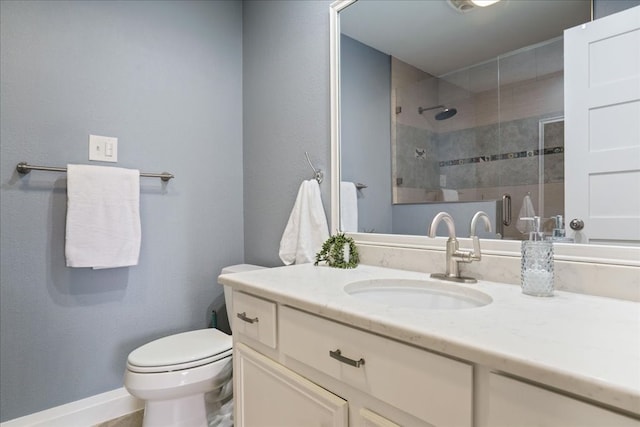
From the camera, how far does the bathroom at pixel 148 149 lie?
145 centimetres

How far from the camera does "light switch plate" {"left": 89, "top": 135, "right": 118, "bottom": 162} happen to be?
5.27 ft

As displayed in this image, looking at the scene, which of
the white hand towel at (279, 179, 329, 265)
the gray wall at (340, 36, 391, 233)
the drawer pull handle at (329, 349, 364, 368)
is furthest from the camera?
the white hand towel at (279, 179, 329, 265)

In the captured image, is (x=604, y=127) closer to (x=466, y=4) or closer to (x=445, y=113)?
(x=445, y=113)

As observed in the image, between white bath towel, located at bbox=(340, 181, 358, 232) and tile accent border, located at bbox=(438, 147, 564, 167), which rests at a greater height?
tile accent border, located at bbox=(438, 147, 564, 167)

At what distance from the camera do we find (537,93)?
3.25 feet

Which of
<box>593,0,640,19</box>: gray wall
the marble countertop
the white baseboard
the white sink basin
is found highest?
<box>593,0,640,19</box>: gray wall

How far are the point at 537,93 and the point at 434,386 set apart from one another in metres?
0.88

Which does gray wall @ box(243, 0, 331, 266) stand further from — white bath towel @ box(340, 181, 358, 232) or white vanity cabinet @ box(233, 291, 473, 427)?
white vanity cabinet @ box(233, 291, 473, 427)

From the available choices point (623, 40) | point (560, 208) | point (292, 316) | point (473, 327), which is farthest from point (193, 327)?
point (623, 40)

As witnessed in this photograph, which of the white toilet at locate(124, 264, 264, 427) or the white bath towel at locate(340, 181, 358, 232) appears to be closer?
the white toilet at locate(124, 264, 264, 427)

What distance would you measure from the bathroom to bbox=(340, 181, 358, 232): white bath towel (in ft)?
0.37

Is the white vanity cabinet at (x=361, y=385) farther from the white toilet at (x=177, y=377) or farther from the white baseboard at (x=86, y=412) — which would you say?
the white baseboard at (x=86, y=412)

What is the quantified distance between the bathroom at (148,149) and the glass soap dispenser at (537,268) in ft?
2.99

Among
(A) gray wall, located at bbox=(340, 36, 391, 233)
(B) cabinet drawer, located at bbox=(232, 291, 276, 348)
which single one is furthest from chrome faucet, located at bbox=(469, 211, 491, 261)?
(B) cabinet drawer, located at bbox=(232, 291, 276, 348)
